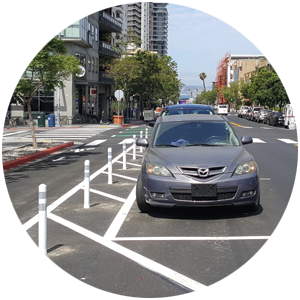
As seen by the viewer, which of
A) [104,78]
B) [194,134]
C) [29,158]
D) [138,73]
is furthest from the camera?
[104,78]

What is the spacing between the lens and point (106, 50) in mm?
56875

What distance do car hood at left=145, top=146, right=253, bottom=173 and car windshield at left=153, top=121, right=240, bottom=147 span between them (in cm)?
34

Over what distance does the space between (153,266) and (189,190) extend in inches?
81.1

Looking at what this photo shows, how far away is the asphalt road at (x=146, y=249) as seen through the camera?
4.66 metres

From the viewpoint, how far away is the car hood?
287 inches

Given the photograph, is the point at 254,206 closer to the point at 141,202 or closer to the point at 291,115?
the point at 141,202

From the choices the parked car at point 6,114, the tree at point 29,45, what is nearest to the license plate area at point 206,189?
the tree at point 29,45

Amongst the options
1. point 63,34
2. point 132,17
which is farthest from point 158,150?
point 132,17

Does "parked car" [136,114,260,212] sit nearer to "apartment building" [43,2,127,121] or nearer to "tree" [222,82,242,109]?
"apartment building" [43,2,127,121]

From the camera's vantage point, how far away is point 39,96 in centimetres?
4469

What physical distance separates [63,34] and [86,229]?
3870cm

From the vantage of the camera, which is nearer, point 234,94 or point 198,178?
point 198,178

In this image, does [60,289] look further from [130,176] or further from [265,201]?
[130,176]

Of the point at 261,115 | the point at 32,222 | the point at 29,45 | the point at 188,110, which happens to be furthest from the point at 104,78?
the point at 32,222
